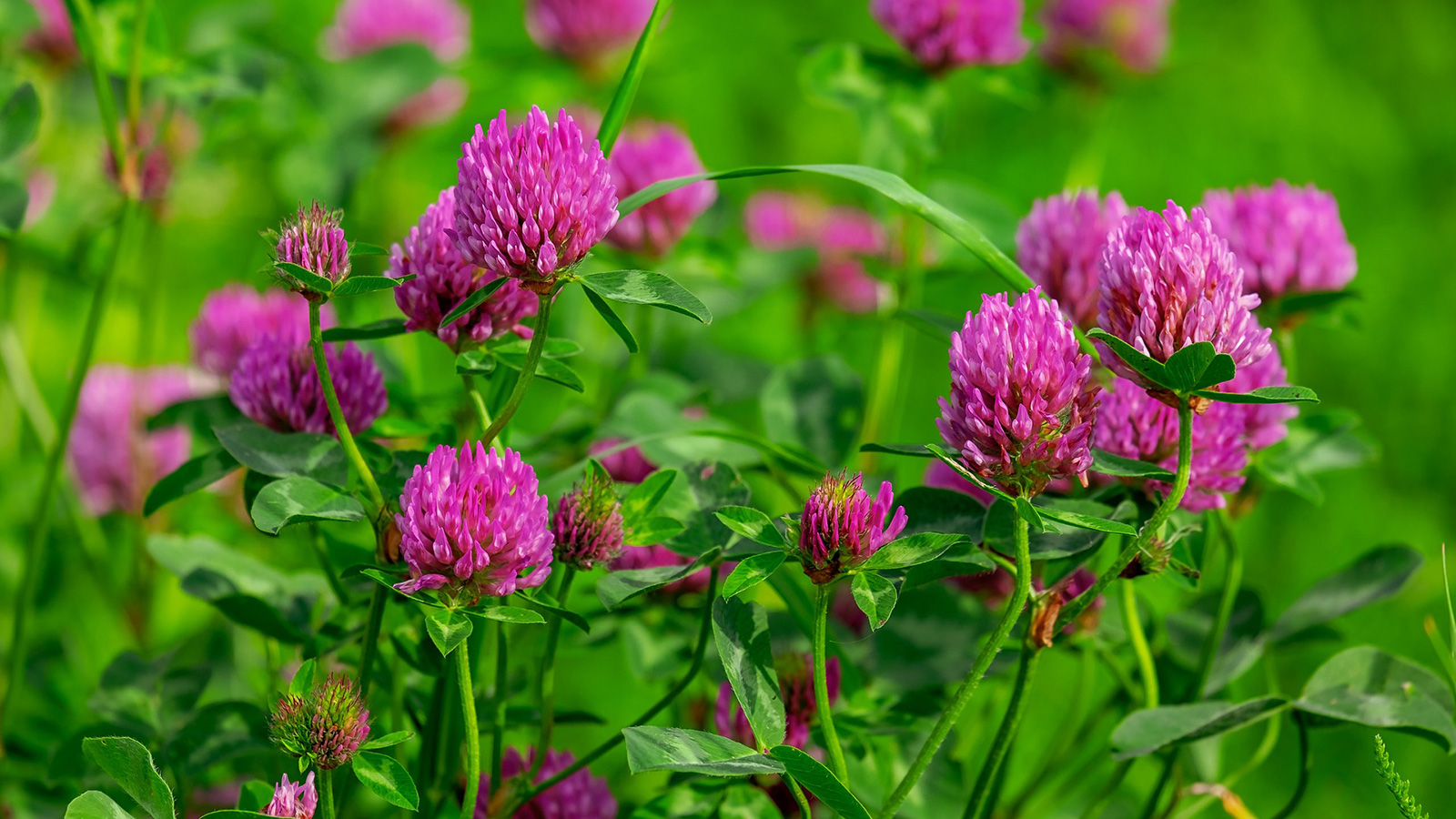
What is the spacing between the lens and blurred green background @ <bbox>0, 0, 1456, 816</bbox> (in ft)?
4.32

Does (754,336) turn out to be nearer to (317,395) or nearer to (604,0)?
(604,0)

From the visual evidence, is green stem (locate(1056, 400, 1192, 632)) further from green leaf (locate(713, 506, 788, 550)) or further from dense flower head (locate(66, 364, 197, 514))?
dense flower head (locate(66, 364, 197, 514))

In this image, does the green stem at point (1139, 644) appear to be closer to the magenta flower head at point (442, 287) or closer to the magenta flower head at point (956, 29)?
the magenta flower head at point (442, 287)

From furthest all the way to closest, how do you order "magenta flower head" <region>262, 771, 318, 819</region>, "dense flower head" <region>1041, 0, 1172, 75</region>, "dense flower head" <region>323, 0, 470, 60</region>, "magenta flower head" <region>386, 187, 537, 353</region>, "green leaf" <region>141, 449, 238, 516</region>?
"dense flower head" <region>323, 0, 470, 60</region>
"dense flower head" <region>1041, 0, 1172, 75</region>
"green leaf" <region>141, 449, 238, 516</region>
"magenta flower head" <region>386, 187, 537, 353</region>
"magenta flower head" <region>262, 771, 318, 819</region>

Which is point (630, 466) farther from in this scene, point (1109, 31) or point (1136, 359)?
point (1109, 31)

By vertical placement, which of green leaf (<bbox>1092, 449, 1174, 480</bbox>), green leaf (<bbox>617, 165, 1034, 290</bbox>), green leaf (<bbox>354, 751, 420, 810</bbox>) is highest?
green leaf (<bbox>617, 165, 1034, 290</bbox>)

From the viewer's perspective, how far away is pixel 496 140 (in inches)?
23.6

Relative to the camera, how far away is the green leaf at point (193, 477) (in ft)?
2.52

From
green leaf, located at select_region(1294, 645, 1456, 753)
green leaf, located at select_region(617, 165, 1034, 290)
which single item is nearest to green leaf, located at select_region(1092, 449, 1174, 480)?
green leaf, located at select_region(617, 165, 1034, 290)

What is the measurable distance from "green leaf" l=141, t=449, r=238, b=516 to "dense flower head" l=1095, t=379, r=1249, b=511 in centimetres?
50

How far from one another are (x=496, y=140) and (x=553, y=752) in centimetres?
38

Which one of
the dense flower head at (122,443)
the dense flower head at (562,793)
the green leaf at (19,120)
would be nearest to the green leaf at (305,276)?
the dense flower head at (562,793)

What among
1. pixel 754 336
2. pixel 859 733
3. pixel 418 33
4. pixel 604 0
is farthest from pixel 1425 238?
pixel 859 733

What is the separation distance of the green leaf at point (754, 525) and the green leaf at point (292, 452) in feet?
0.75
